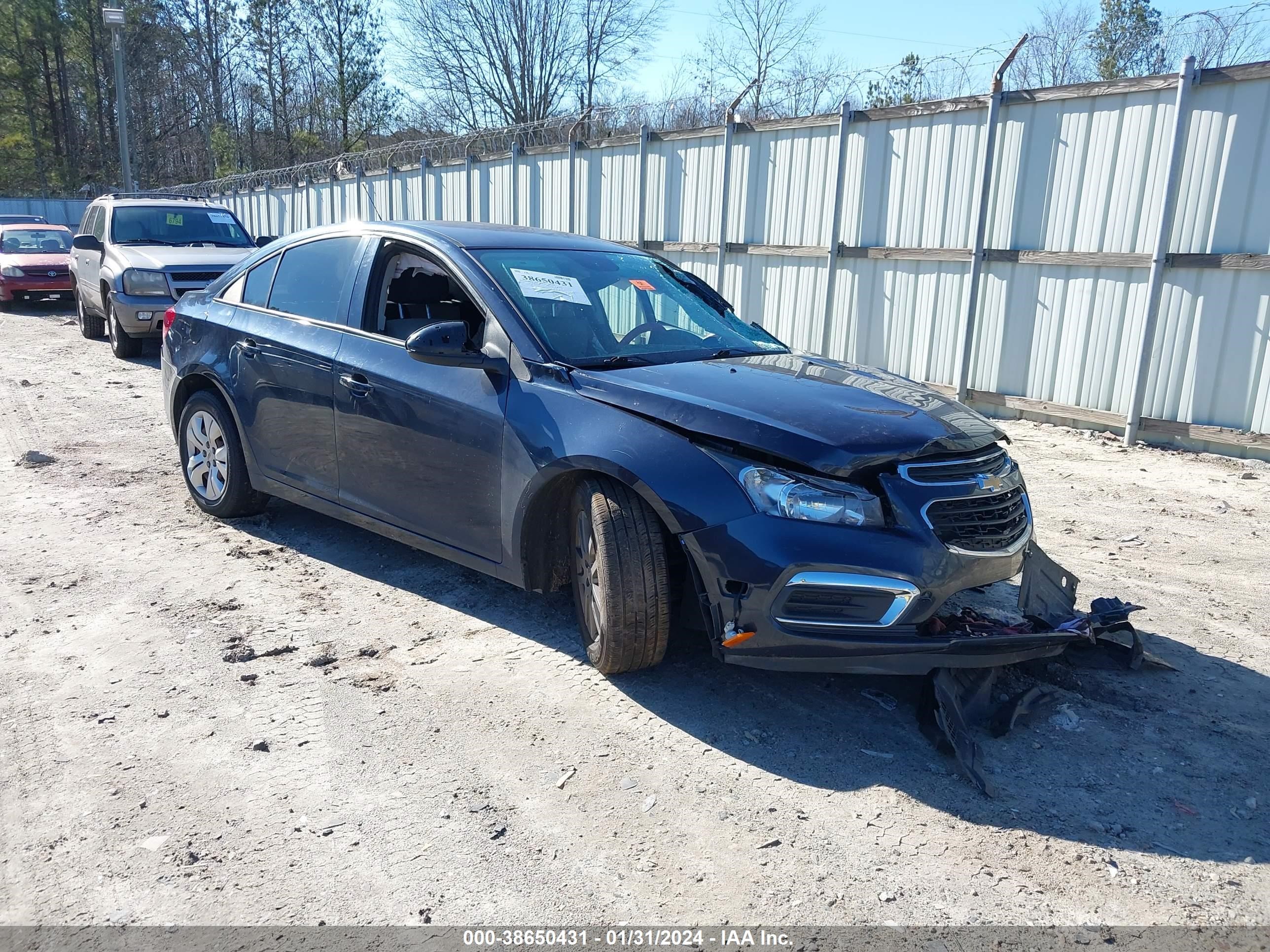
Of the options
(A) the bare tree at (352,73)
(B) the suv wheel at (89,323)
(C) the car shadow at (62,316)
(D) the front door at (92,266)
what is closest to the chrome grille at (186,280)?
(C) the car shadow at (62,316)

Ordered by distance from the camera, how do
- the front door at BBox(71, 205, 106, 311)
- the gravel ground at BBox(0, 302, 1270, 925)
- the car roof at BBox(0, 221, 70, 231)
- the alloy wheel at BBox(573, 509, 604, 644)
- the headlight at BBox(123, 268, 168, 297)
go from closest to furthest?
the gravel ground at BBox(0, 302, 1270, 925) → the alloy wheel at BBox(573, 509, 604, 644) → the headlight at BBox(123, 268, 168, 297) → the front door at BBox(71, 205, 106, 311) → the car roof at BBox(0, 221, 70, 231)

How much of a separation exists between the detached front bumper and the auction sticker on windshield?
5.10ft

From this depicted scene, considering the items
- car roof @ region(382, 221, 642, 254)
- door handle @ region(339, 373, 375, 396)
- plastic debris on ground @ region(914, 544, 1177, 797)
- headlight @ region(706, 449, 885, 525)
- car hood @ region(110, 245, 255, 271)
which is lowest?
→ plastic debris on ground @ region(914, 544, 1177, 797)

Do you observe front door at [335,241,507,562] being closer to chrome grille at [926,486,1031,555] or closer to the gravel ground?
the gravel ground

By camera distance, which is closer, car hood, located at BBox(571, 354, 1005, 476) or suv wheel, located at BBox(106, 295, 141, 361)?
car hood, located at BBox(571, 354, 1005, 476)

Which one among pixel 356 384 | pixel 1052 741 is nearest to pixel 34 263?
pixel 356 384

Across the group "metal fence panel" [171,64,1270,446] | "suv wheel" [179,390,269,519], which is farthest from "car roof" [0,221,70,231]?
"suv wheel" [179,390,269,519]

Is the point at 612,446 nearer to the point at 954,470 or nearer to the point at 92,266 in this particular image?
the point at 954,470

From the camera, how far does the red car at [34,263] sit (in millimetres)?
17938

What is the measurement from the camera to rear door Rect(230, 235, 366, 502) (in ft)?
15.8

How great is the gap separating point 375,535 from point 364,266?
1.69 metres

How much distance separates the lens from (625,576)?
3.54 meters

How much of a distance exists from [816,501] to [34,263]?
1966cm

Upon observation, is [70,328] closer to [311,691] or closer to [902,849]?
[311,691]
